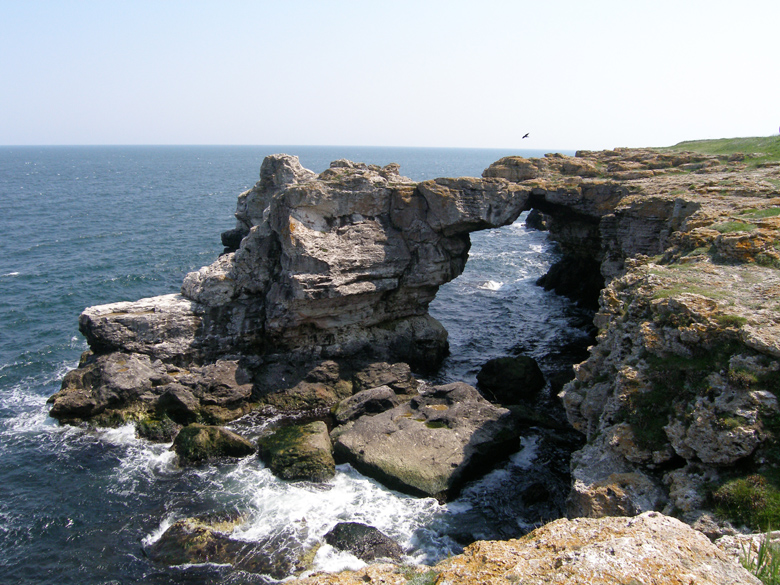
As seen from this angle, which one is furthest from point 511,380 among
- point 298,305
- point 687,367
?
point 687,367

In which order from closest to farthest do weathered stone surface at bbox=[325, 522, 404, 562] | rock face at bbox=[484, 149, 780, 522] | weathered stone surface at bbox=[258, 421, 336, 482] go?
rock face at bbox=[484, 149, 780, 522] → weathered stone surface at bbox=[325, 522, 404, 562] → weathered stone surface at bbox=[258, 421, 336, 482]

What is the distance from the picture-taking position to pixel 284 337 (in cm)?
3150

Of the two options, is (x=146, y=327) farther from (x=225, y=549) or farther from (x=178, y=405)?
(x=225, y=549)

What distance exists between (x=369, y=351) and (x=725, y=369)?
71.7ft

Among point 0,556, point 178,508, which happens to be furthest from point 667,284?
point 0,556

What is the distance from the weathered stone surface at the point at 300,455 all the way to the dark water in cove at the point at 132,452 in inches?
23.0

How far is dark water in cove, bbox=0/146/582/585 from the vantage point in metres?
19.3

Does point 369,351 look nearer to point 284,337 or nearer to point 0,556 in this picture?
point 284,337

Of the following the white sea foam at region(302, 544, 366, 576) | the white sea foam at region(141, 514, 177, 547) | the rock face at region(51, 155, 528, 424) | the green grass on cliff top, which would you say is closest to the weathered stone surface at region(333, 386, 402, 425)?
the rock face at region(51, 155, 528, 424)

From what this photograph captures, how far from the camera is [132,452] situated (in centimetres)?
2530

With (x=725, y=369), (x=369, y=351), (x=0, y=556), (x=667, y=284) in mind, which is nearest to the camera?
(x=725, y=369)

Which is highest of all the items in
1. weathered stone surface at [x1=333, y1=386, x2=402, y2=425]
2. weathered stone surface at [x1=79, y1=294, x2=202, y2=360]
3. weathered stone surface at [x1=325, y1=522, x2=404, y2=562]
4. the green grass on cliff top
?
the green grass on cliff top

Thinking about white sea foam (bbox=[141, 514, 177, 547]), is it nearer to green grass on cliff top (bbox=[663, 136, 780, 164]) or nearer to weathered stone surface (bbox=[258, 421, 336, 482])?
weathered stone surface (bbox=[258, 421, 336, 482])

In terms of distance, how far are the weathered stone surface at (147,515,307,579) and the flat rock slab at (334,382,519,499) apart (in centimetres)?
519
